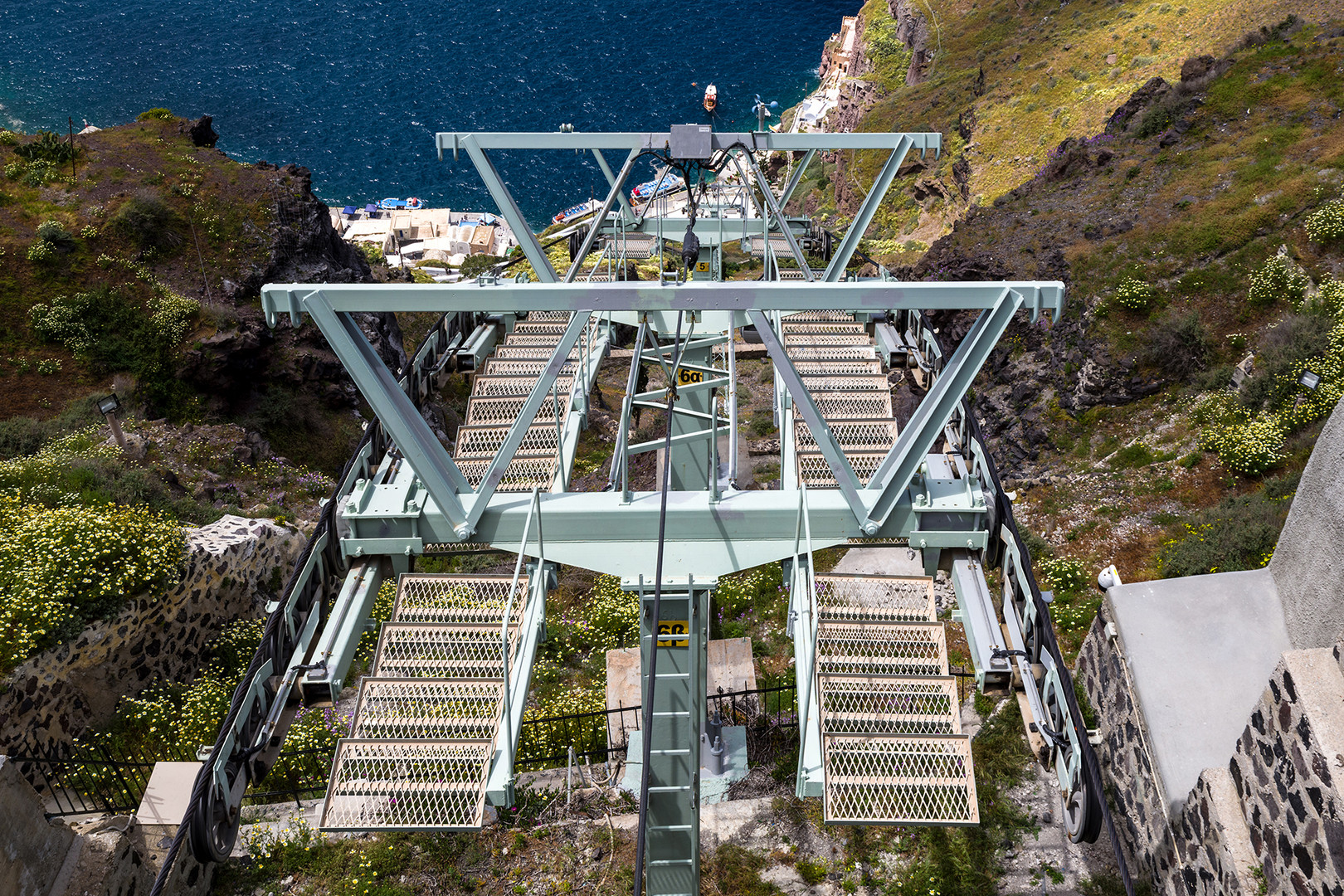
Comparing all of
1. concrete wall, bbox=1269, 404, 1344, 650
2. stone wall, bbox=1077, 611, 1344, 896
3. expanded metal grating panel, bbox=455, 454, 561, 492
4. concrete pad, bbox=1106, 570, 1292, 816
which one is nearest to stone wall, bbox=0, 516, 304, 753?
expanded metal grating panel, bbox=455, 454, 561, 492

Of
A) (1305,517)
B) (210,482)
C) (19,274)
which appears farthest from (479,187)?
(1305,517)

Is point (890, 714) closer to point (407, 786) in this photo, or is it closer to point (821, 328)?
point (407, 786)

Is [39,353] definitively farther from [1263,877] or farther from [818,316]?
[1263,877]

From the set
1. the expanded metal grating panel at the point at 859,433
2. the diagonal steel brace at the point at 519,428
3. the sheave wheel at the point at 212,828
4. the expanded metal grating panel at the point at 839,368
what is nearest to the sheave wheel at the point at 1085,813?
the diagonal steel brace at the point at 519,428

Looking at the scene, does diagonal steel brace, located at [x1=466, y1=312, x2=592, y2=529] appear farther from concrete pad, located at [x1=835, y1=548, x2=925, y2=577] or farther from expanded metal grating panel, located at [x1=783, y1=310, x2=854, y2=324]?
concrete pad, located at [x1=835, y1=548, x2=925, y2=577]

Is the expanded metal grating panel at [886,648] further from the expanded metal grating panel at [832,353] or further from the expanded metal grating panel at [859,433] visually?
the expanded metal grating panel at [832,353]
